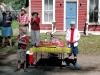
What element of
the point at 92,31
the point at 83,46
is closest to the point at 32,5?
the point at 92,31

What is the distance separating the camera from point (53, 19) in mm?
23516

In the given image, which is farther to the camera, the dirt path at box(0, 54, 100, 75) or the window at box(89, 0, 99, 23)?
the window at box(89, 0, 99, 23)

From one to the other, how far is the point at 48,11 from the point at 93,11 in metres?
3.35

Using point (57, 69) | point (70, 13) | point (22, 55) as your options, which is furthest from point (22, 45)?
point (70, 13)

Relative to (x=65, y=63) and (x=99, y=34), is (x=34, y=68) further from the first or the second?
(x=99, y=34)

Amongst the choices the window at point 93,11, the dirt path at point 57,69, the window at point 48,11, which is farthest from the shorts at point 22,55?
the window at point 93,11

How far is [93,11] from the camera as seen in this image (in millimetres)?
23453

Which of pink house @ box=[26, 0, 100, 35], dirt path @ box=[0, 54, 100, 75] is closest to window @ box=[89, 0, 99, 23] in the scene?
pink house @ box=[26, 0, 100, 35]

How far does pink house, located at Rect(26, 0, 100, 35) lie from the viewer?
2330 cm

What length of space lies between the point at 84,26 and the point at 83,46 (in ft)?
23.6

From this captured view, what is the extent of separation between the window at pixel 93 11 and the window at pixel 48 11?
276 centimetres

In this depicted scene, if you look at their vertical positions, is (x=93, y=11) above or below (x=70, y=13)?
above

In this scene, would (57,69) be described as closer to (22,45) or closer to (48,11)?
(22,45)

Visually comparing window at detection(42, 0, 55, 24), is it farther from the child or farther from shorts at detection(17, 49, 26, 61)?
shorts at detection(17, 49, 26, 61)
